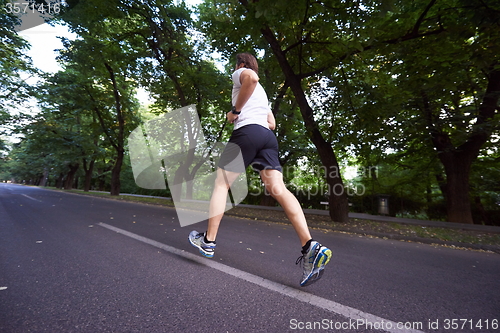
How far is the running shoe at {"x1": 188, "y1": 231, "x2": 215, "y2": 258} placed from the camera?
2287 mm

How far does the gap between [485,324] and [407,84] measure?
7.71 m

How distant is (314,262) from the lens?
190cm

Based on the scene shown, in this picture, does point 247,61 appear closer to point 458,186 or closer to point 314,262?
point 314,262

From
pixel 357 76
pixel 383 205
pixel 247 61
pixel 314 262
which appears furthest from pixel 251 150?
pixel 383 205

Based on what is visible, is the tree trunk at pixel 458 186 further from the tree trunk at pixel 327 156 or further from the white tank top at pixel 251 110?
the white tank top at pixel 251 110

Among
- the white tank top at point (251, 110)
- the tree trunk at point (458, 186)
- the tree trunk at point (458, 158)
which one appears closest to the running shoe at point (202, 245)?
the white tank top at point (251, 110)

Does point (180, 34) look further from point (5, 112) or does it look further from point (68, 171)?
point (68, 171)

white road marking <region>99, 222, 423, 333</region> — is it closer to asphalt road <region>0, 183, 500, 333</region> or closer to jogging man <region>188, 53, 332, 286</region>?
asphalt road <region>0, 183, 500, 333</region>

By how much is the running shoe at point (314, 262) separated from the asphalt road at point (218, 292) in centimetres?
14

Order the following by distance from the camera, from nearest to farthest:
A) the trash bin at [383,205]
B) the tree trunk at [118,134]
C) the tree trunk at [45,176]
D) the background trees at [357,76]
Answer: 1. the background trees at [357,76]
2. the trash bin at [383,205]
3. the tree trunk at [118,134]
4. the tree trunk at [45,176]

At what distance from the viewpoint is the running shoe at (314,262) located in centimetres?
189

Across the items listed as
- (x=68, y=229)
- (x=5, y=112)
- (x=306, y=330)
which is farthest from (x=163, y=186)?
(x=306, y=330)

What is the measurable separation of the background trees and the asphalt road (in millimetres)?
4033

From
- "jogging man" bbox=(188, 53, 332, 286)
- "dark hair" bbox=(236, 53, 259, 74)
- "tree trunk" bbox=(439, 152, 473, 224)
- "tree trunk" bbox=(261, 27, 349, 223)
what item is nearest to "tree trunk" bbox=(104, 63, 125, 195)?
"tree trunk" bbox=(261, 27, 349, 223)
